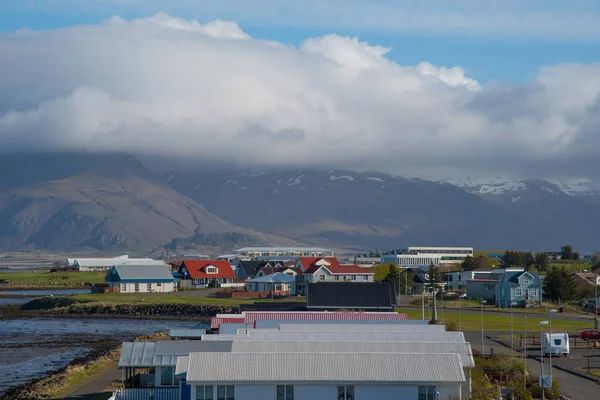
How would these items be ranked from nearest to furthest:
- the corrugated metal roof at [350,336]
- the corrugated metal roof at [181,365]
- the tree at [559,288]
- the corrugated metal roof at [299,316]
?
the corrugated metal roof at [181,365], the corrugated metal roof at [350,336], the corrugated metal roof at [299,316], the tree at [559,288]

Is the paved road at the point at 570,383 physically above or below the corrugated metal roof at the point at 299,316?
below

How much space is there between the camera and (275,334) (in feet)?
155

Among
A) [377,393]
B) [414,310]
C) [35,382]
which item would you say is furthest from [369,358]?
[414,310]

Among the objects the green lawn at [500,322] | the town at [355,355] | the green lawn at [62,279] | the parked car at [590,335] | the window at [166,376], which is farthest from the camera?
the green lawn at [62,279]

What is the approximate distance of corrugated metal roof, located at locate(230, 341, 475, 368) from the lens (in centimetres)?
4234

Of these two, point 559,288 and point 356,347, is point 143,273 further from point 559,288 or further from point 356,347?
point 356,347

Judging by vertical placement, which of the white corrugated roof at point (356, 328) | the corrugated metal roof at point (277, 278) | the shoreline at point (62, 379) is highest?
the corrugated metal roof at point (277, 278)

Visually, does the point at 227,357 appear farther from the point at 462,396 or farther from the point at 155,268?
the point at 155,268

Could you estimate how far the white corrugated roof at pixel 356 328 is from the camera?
50844mm

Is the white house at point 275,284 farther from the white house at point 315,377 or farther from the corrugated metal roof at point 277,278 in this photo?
the white house at point 315,377

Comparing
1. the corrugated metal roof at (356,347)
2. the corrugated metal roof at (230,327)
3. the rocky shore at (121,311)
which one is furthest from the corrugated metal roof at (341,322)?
the rocky shore at (121,311)

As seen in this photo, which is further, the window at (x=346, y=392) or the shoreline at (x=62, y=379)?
the shoreline at (x=62, y=379)

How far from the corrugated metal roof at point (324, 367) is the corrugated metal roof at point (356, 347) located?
2.73m

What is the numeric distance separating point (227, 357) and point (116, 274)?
89692 mm
